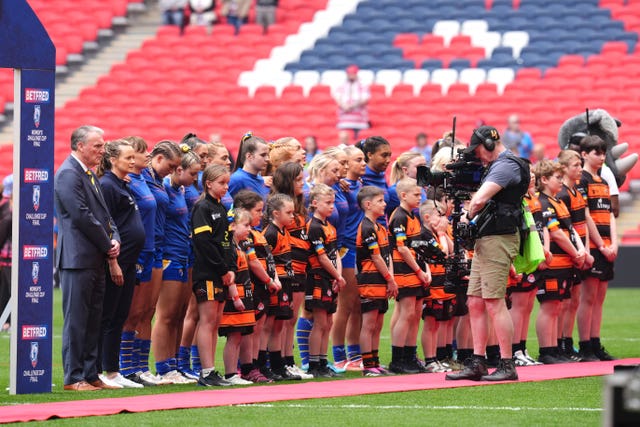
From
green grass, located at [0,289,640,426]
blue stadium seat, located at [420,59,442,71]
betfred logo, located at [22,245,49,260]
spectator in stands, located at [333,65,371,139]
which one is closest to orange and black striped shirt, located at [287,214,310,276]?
green grass, located at [0,289,640,426]

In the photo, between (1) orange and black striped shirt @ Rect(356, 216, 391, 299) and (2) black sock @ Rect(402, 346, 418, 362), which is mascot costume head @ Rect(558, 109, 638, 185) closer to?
(1) orange and black striped shirt @ Rect(356, 216, 391, 299)

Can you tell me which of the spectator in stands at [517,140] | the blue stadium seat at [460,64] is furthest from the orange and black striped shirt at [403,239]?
the blue stadium seat at [460,64]

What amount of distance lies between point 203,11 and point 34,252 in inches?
779

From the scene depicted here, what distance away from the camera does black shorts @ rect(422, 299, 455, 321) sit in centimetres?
1227

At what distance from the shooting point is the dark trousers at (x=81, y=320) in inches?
407

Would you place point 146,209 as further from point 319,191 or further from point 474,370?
point 474,370

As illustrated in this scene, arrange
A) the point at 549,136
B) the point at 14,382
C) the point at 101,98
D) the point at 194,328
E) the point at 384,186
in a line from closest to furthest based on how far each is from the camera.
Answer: the point at 14,382
the point at 194,328
the point at 384,186
the point at 549,136
the point at 101,98

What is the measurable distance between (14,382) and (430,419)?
11.6 ft

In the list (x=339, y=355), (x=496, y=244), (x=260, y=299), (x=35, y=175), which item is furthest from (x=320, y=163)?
(x=35, y=175)

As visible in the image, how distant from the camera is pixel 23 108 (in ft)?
33.9

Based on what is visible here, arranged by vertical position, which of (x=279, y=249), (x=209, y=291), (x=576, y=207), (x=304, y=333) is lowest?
(x=304, y=333)

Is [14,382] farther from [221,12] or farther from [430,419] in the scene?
[221,12]

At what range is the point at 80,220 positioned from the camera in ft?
33.7

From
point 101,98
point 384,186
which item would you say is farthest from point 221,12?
point 384,186
